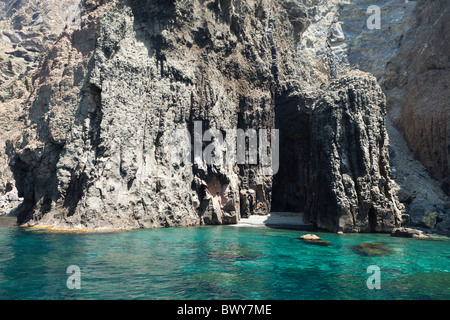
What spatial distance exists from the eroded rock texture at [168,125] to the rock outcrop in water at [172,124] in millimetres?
115

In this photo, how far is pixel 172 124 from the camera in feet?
115

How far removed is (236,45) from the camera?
41.9m

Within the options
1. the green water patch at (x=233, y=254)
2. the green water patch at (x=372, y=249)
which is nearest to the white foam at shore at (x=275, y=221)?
the green water patch at (x=372, y=249)

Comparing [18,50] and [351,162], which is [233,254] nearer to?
[351,162]

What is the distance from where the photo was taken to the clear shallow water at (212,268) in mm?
11250

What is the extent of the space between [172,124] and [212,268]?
73.5 feet

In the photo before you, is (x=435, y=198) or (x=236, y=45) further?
(x=236, y=45)

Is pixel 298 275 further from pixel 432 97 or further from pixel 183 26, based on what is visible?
pixel 432 97

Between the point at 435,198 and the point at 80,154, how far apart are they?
3737cm

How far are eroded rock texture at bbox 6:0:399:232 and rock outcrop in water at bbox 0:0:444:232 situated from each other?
0.12m

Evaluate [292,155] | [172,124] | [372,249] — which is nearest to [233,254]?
[372,249]

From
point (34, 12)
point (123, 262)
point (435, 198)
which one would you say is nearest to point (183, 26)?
point (123, 262)

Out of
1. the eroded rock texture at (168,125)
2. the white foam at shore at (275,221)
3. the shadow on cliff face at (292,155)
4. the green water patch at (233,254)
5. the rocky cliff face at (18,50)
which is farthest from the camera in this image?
the rocky cliff face at (18,50)

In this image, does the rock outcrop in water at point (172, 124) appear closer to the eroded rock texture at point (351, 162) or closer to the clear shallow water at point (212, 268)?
the eroded rock texture at point (351, 162)
